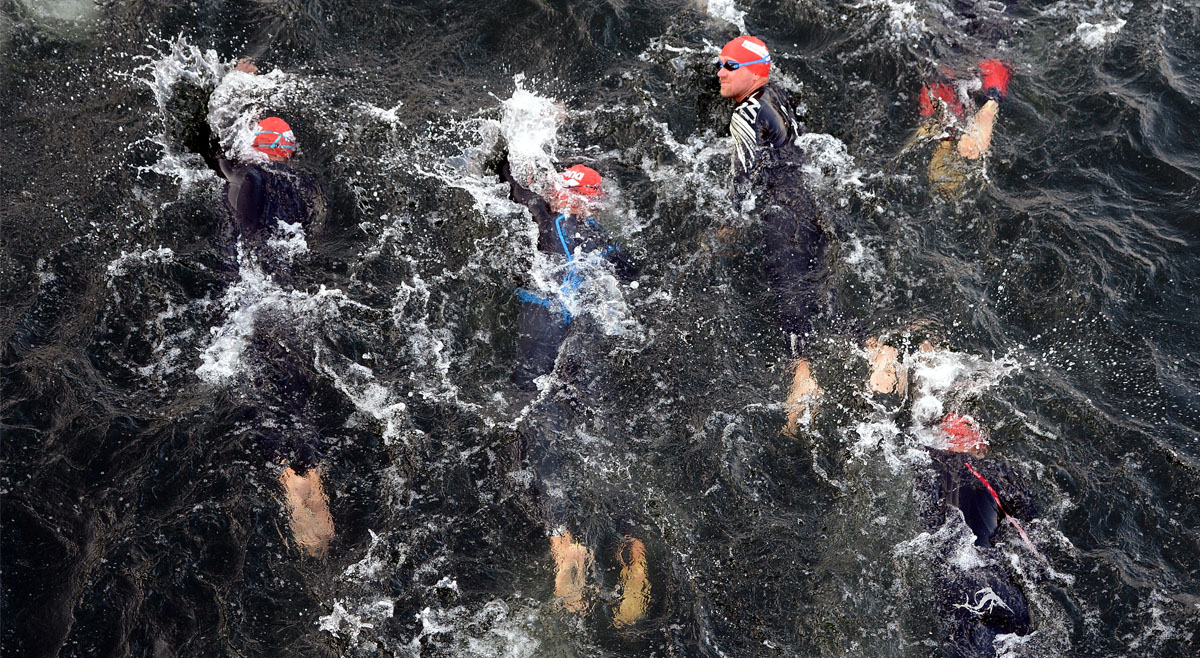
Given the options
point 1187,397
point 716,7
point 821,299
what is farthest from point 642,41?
point 1187,397

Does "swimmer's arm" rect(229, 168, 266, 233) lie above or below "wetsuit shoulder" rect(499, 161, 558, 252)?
above

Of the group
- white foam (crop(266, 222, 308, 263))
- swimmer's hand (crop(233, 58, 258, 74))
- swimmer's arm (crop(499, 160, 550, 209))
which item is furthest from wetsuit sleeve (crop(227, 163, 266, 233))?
swimmer's arm (crop(499, 160, 550, 209))

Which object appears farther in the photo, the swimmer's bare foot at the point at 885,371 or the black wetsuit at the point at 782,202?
the black wetsuit at the point at 782,202

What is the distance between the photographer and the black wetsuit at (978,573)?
4.98 metres

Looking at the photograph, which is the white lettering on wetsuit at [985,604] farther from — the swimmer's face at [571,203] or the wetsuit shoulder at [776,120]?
the swimmer's face at [571,203]

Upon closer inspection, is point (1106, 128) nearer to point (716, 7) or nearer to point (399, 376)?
point (716, 7)

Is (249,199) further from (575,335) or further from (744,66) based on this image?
(744,66)

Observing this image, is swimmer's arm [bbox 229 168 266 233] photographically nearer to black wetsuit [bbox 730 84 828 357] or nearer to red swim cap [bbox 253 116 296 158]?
red swim cap [bbox 253 116 296 158]

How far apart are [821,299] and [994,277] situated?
152cm

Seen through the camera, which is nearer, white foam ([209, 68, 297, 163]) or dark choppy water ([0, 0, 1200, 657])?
dark choppy water ([0, 0, 1200, 657])

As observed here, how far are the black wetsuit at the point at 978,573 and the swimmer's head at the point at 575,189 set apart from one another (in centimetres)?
341

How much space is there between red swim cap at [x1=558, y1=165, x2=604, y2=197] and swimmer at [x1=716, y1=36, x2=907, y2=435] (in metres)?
1.37

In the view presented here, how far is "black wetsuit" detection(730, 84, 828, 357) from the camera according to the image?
644 centimetres

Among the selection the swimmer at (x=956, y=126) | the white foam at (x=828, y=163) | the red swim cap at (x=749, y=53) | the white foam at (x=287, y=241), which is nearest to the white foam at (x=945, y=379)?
the swimmer at (x=956, y=126)
